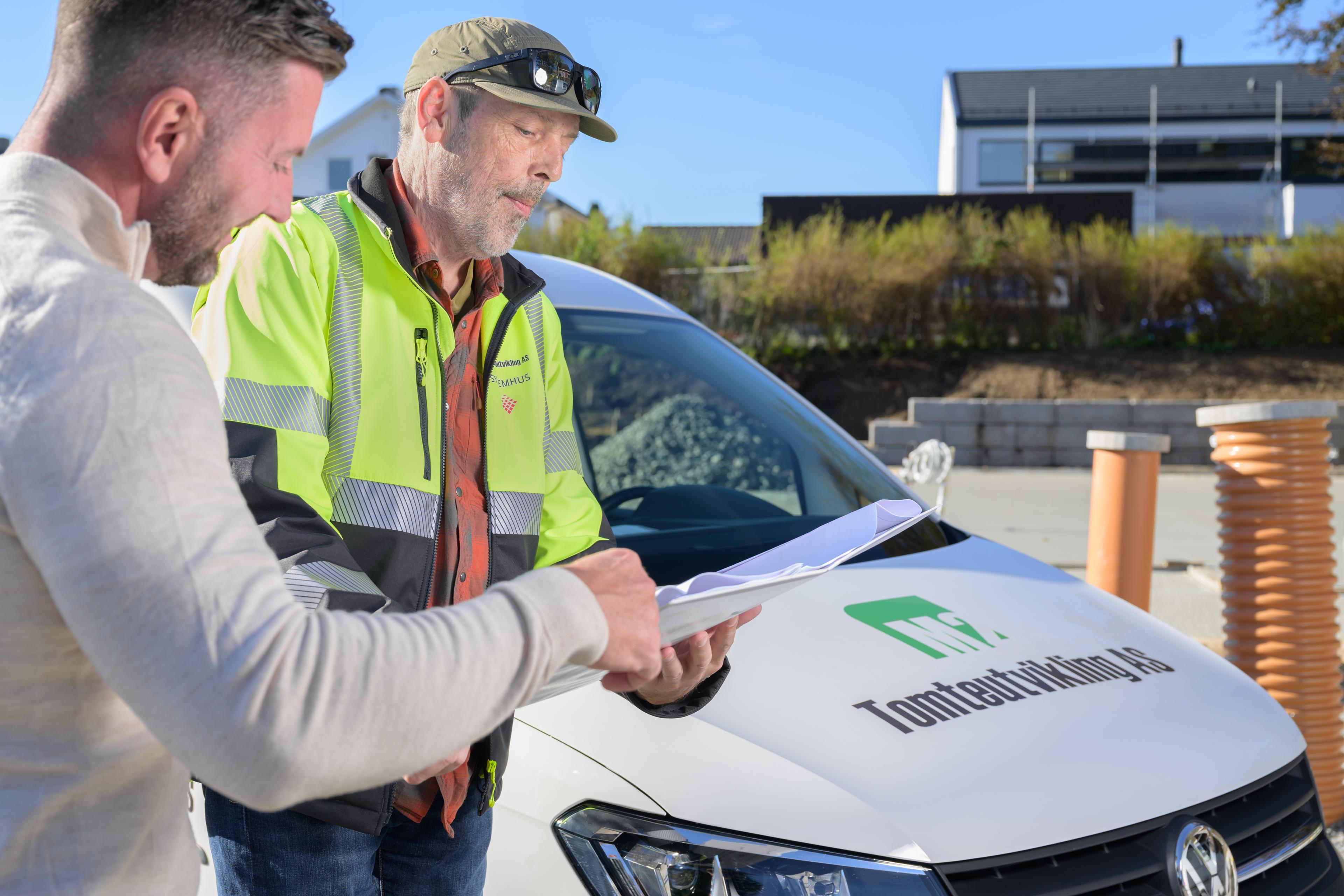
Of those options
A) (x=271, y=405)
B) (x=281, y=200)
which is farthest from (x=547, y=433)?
(x=281, y=200)

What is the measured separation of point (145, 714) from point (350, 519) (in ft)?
2.81

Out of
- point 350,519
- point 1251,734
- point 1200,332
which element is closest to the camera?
point 350,519

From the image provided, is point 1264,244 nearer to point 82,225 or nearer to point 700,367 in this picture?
point 700,367

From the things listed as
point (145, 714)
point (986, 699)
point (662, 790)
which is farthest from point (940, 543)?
point (145, 714)

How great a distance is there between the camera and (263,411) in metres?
1.52

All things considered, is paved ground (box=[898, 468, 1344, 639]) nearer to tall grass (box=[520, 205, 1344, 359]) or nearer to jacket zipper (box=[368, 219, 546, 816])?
tall grass (box=[520, 205, 1344, 359])

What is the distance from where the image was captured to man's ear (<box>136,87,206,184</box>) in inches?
35.7

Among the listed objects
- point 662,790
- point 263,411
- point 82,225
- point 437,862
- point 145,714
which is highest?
point 82,225

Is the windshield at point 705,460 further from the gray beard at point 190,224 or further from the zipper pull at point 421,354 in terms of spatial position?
the gray beard at point 190,224

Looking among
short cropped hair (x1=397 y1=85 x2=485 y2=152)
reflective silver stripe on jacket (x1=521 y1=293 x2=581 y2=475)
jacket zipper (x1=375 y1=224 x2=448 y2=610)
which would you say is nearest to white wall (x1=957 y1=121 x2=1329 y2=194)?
reflective silver stripe on jacket (x1=521 y1=293 x2=581 y2=475)

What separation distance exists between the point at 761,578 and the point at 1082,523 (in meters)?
8.33

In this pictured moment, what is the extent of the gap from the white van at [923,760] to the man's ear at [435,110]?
99 centimetres

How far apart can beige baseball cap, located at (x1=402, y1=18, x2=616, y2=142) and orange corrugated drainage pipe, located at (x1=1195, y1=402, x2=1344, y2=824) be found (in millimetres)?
2849

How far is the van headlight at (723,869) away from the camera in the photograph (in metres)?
1.54
